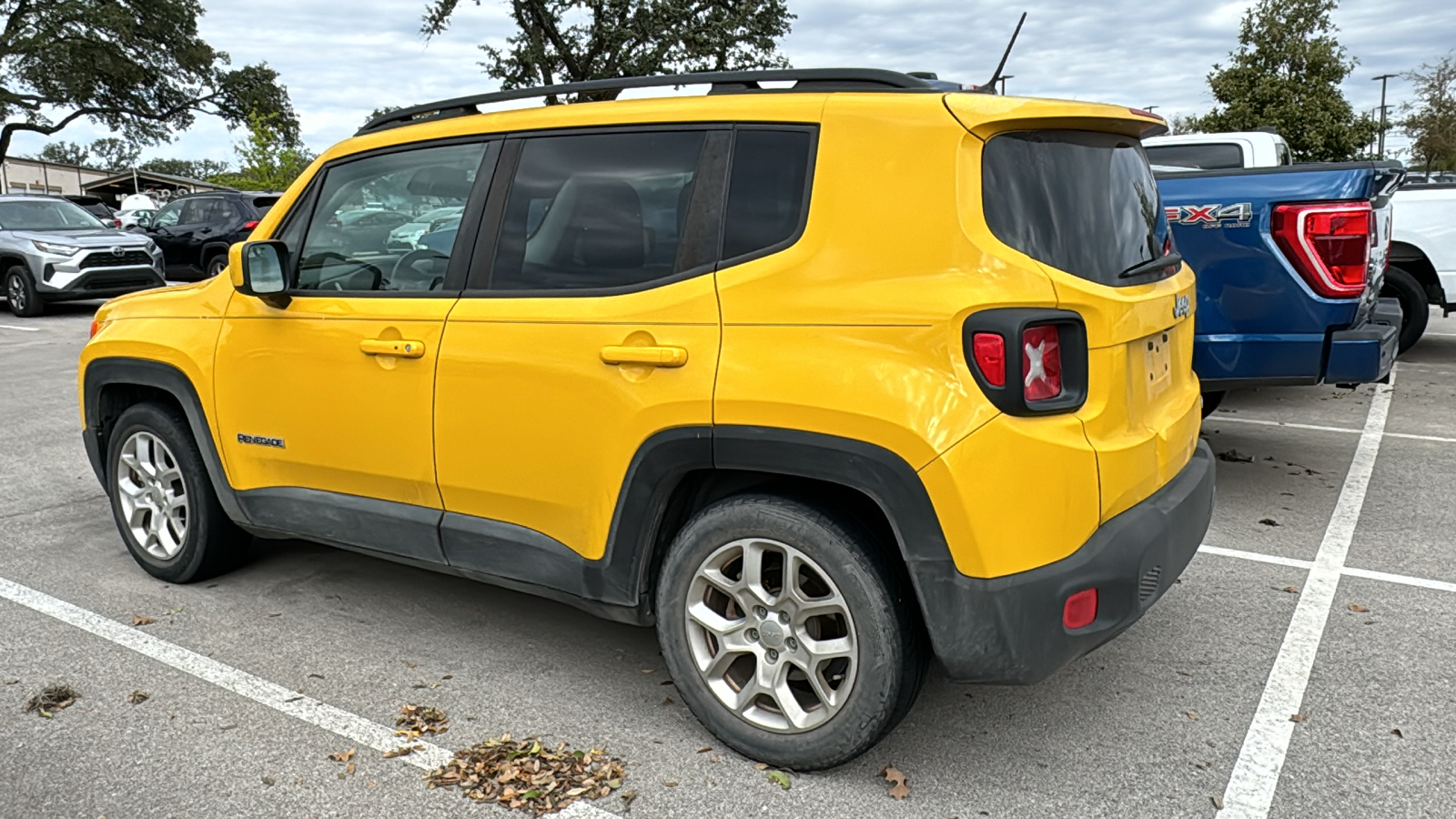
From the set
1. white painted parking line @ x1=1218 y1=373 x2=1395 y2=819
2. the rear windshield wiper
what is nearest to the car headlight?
white painted parking line @ x1=1218 y1=373 x2=1395 y2=819

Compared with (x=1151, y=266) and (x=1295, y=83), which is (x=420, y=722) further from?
(x=1295, y=83)

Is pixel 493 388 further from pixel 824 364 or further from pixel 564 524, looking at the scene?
pixel 824 364

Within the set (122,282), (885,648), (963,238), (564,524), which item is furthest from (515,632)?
(122,282)

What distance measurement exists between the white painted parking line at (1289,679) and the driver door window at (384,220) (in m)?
2.77

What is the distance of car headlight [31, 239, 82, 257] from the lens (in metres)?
15.4

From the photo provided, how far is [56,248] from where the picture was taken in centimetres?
1546

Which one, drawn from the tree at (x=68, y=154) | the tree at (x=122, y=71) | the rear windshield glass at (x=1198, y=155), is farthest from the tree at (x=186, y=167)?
the rear windshield glass at (x=1198, y=155)

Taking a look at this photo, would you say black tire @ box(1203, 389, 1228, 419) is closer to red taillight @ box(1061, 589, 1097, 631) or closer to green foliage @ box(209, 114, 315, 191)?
red taillight @ box(1061, 589, 1097, 631)

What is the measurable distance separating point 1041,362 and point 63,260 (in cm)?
1634

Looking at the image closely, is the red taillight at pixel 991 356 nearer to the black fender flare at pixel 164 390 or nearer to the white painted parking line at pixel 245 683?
the white painted parking line at pixel 245 683

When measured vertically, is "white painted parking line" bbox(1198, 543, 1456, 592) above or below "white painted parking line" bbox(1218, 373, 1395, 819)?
below

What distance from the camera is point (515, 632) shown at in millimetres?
4020

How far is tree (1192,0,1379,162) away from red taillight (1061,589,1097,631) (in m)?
27.8

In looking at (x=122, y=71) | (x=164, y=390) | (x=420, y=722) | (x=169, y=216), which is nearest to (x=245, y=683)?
(x=420, y=722)
